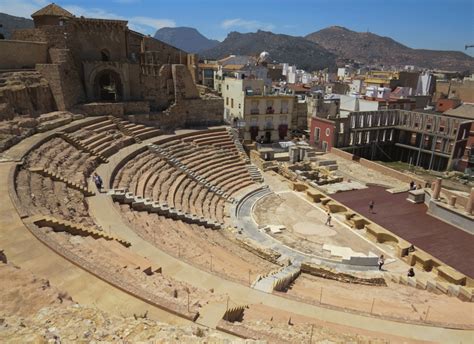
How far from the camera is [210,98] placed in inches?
1355

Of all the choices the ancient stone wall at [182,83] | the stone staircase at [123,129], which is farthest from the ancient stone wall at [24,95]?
the ancient stone wall at [182,83]

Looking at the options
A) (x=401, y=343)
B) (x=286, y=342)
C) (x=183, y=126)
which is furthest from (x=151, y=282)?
(x=183, y=126)

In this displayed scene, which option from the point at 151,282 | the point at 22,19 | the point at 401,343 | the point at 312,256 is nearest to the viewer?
the point at 401,343

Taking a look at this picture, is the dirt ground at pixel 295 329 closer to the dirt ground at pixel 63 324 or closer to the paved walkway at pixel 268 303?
the paved walkway at pixel 268 303

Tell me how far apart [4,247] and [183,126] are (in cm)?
2429

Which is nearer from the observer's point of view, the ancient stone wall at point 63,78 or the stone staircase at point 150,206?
the stone staircase at point 150,206

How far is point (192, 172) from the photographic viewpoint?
24.8m

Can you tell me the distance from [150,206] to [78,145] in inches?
304

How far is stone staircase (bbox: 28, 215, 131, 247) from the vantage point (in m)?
11.1

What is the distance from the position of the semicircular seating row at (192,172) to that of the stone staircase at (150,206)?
0.98 m

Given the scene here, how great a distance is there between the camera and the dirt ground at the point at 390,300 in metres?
10.6

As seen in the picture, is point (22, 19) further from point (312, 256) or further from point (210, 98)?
point (312, 256)

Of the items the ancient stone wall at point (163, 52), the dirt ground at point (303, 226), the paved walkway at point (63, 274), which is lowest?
the dirt ground at point (303, 226)

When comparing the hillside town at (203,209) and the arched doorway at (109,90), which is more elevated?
the arched doorway at (109,90)
